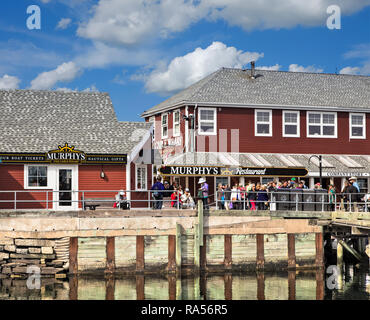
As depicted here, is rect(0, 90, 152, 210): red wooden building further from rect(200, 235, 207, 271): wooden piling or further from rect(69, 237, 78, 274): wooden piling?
rect(200, 235, 207, 271): wooden piling

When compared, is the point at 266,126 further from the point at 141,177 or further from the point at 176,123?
the point at 141,177

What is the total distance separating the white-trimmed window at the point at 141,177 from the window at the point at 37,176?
Result: 458cm

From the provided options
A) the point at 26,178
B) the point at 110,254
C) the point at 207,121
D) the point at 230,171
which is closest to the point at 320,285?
the point at 110,254

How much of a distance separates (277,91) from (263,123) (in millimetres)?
2935

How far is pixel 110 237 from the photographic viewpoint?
26.4m

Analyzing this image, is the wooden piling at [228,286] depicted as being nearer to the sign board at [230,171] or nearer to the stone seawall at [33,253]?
the sign board at [230,171]

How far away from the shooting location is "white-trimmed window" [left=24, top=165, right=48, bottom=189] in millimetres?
30625

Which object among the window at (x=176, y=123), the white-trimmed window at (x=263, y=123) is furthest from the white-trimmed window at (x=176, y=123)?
the white-trimmed window at (x=263, y=123)

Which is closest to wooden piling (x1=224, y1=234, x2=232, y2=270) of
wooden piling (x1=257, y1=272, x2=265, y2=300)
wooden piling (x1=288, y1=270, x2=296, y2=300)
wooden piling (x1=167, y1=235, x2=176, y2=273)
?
wooden piling (x1=257, y1=272, x2=265, y2=300)

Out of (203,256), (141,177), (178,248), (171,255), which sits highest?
(141,177)

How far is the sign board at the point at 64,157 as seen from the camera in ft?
99.8

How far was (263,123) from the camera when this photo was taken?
3909 cm

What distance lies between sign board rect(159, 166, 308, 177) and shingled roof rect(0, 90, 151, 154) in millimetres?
2763
